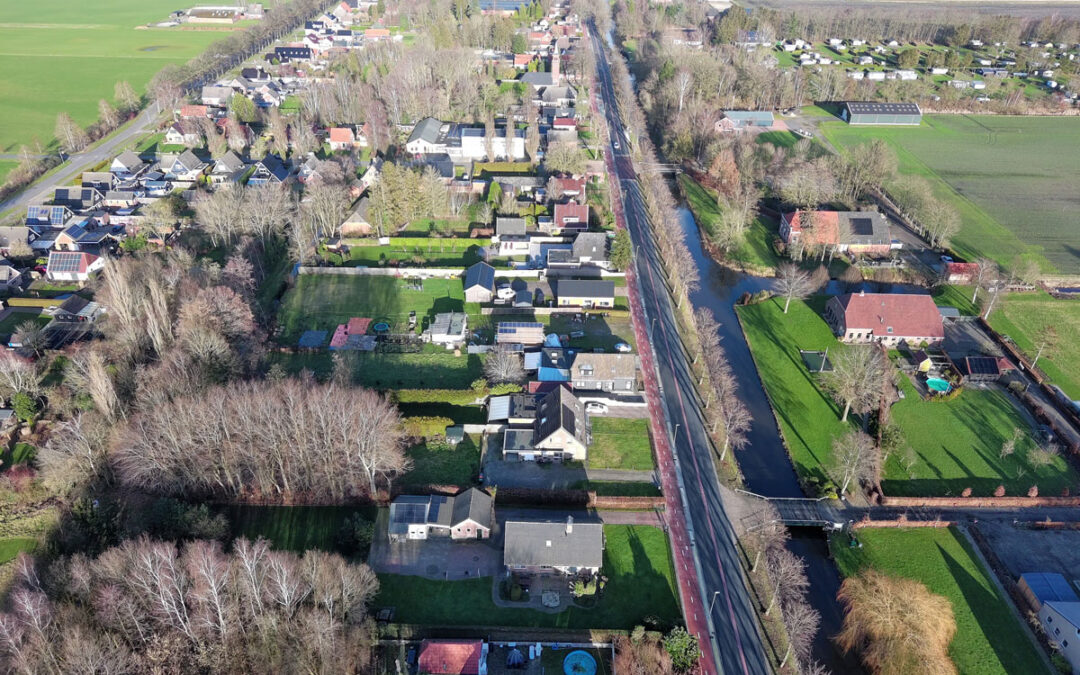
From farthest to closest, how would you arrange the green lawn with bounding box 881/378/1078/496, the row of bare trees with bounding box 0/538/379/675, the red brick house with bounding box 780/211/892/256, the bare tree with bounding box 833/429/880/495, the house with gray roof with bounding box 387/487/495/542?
1. the red brick house with bounding box 780/211/892/256
2. the green lawn with bounding box 881/378/1078/496
3. the bare tree with bounding box 833/429/880/495
4. the house with gray roof with bounding box 387/487/495/542
5. the row of bare trees with bounding box 0/538/379/675

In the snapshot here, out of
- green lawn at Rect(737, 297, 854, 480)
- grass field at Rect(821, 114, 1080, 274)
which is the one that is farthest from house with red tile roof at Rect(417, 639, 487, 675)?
grass field at Rect(821, 114, 1080, 274)

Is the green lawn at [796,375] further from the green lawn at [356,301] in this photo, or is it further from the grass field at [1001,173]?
the green lawn at [356,301]

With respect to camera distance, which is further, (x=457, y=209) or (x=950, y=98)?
(x=950, y=98)

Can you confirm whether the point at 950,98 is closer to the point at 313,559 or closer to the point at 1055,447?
the point at 1055,447

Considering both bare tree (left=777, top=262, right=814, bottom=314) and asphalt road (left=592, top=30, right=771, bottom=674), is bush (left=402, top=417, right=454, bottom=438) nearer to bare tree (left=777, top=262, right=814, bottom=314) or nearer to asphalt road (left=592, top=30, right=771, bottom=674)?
asphalt road (left=592, top=30, right=771, bottom=674)

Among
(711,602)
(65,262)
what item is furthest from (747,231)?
(65,262)

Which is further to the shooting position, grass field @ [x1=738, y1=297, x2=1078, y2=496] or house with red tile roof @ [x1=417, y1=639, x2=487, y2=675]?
grass field @ [x1=738, y1=297, x2=1078, y2=496]

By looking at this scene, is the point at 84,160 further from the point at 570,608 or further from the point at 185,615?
the point at 570,608

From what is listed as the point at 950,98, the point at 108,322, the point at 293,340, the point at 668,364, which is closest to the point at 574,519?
the point at 668,364
